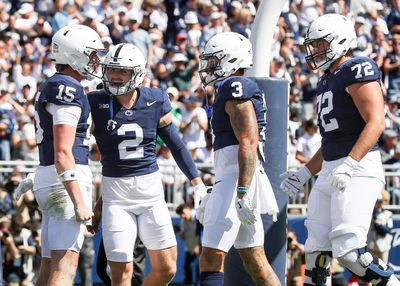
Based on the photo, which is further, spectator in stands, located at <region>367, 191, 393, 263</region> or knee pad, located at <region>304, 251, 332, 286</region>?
spectator in stands, located at <region>367, 191, 393, 263</region>

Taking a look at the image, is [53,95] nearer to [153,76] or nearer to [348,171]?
[348,171]

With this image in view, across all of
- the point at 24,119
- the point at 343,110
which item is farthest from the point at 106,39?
the point at 343,110

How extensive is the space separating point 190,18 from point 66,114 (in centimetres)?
997

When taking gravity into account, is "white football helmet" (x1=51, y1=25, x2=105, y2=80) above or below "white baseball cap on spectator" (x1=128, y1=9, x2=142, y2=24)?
above

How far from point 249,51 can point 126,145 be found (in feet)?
3.88

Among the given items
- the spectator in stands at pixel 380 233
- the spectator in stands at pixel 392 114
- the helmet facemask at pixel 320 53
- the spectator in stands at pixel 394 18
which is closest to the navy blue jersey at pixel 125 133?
the helmet facemask at pixel 320 53

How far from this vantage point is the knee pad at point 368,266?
27.1ft

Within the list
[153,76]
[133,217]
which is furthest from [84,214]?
[153,76]

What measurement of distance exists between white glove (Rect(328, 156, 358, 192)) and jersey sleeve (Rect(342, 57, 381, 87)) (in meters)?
0.55

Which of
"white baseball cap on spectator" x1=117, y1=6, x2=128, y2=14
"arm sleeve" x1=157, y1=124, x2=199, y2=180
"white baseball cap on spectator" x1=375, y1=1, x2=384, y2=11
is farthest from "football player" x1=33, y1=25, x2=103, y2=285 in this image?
"white baseball cap on spectator" x1=375, y1=1, x2=384, y2=11

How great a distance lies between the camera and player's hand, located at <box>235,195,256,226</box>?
8.34 metres

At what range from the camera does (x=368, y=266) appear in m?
8.26

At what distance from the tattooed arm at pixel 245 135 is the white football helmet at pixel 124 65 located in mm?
684

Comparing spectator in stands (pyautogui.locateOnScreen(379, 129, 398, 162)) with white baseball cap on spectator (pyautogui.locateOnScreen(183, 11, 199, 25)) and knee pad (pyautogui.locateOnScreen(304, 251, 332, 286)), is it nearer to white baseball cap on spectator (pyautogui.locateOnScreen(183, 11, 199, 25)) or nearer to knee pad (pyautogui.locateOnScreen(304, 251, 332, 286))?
white baseball cap on spectator (pyautogui.locateOnScreen(183, 11, 199, 25))
